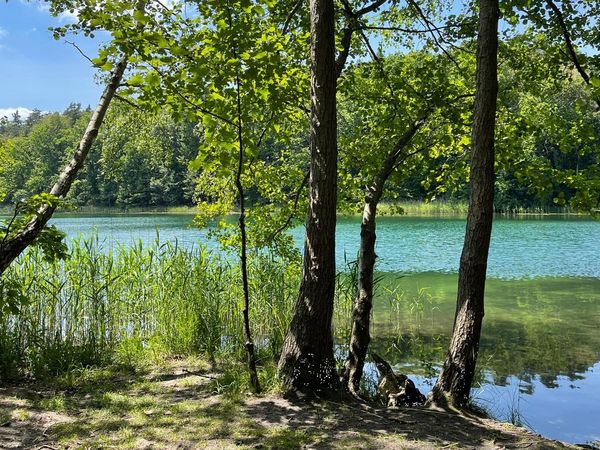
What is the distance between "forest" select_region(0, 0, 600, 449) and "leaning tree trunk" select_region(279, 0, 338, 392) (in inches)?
0.7

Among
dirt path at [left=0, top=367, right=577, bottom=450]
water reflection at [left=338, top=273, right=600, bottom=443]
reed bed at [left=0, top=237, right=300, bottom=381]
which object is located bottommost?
water reflection at [left=338, top=273, right=600, bottom=443]

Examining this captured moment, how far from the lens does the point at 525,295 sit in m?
13.6

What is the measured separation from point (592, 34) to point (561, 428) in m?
4.39

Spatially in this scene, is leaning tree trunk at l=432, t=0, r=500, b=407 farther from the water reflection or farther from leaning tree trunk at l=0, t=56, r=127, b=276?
leaning tree trunk at l=0, t=56, r=127, b=276

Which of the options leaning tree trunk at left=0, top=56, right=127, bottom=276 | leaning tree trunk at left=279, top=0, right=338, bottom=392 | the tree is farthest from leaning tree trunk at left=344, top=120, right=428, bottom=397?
leaning tree trunk at left=0, top=56, right=127, bottom=276

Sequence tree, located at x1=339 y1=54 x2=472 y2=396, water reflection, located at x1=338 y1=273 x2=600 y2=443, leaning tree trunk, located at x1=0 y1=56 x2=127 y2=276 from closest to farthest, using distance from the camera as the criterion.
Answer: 1. leaning tree trunk, located at x1=0 y1=56 x2=127 y2=276
2. tree, located at x1=339 y1=54 x2=472 y2=396
3. water reflection, located at x1=338 y1=273 x2=600 y2=443

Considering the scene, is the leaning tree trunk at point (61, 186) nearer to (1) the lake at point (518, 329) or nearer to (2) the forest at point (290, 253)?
(2) the forest at point (290, 253)

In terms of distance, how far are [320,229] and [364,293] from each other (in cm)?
138

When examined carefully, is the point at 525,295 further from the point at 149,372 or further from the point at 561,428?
the point at 149,372

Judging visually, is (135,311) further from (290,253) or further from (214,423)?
(214,423)

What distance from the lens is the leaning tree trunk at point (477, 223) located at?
4.45 meters

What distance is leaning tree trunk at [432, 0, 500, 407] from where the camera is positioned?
445cm

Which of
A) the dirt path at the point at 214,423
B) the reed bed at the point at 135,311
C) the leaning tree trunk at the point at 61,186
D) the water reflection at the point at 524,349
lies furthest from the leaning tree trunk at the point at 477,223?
the leaning tree trunk at the point at 61,186

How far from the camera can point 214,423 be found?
3.76m
